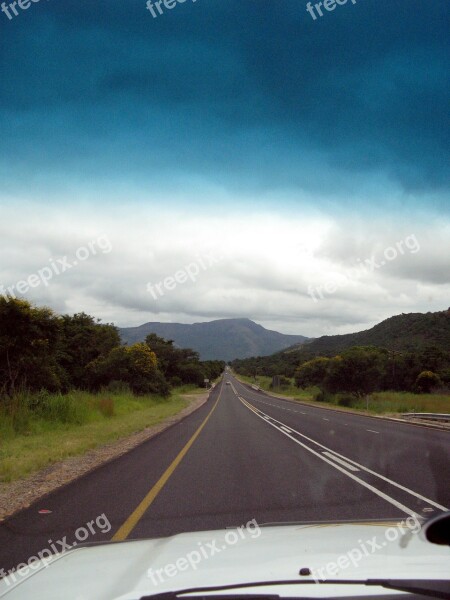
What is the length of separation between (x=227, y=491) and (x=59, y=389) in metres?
25.7

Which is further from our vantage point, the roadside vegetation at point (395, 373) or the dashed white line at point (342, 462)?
the roadside vegetation at point (395, 373)

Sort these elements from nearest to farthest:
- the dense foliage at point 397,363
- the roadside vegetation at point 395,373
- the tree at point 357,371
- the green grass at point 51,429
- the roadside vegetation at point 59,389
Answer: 1. the green grass at point 51,429
2. the roadside vegetation at point 59,389
3. the roadside vegetation at point 395,373
4. the tree at point 357,371
5. the dense foliage at point 397,363

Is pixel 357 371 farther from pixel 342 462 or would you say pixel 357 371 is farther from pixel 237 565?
pixel 237 565

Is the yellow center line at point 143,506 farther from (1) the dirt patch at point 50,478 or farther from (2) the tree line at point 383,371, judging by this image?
(2) the tree line at point 383,371

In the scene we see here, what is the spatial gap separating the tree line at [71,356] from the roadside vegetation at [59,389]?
46 mm

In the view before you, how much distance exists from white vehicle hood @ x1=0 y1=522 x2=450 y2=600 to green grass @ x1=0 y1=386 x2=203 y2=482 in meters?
7.27

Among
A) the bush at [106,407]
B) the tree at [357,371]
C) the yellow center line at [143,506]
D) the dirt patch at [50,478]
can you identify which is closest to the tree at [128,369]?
the bush at [106,407]

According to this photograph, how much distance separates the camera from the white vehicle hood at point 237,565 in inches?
117

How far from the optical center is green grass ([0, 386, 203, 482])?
1240cm

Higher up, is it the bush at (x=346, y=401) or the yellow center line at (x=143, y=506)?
the yellow center line at (x=143, y=506)

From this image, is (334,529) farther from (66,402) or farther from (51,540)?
(66,402)

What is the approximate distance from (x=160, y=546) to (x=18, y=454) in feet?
33.0

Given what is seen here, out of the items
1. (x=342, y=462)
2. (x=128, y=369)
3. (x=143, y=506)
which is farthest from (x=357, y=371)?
(x=143, y=506)

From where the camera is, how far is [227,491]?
9227 mm
